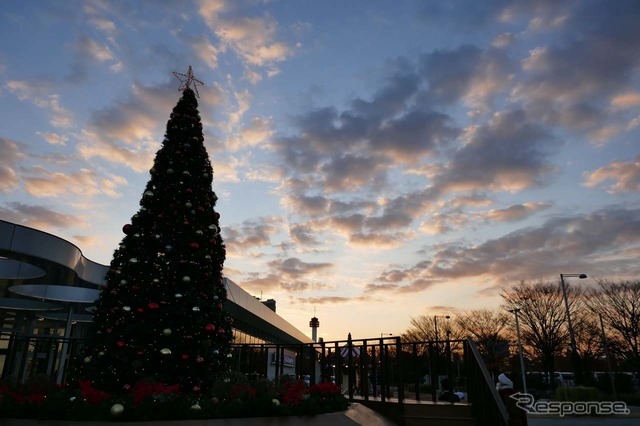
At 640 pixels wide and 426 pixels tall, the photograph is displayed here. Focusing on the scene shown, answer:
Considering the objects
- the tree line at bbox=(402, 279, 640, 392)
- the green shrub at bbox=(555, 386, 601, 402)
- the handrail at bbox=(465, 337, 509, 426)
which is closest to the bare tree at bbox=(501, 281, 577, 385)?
the tree line at bbox=(402, 279, 640, 392)

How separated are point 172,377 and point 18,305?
1984 centimetres

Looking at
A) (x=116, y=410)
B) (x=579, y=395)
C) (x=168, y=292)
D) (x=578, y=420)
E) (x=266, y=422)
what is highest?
(x=168, y=292)

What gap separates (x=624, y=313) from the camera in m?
36.7

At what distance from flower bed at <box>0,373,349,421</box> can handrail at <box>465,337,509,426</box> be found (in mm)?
2447

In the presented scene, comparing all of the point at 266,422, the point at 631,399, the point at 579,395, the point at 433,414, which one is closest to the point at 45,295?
the point at 266,422

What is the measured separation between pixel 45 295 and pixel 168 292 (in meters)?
16.2

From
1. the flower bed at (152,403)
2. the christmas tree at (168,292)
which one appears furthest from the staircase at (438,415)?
the christmas tree at (168,292)

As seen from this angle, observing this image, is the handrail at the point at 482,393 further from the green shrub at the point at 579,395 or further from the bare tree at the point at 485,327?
the bare tree at the point at 485,327

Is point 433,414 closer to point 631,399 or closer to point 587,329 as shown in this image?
point 631,399

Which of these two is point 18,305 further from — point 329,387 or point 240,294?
point 329,387

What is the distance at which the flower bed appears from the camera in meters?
6.10

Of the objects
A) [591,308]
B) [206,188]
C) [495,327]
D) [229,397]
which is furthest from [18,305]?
[495,327]

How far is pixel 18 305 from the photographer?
74.7 ft

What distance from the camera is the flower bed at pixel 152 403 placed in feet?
20.0
